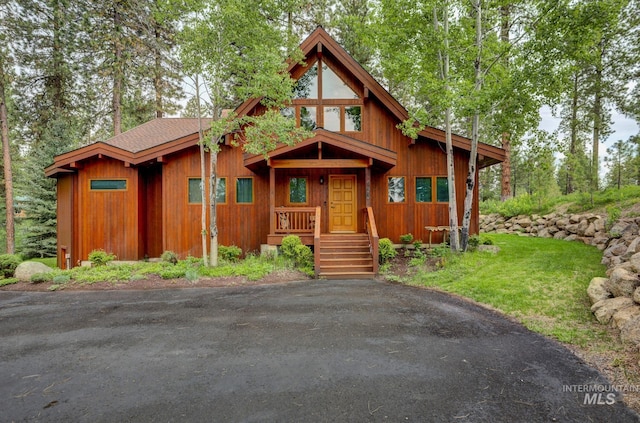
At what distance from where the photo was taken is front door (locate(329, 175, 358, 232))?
36.0 feet

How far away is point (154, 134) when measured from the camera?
41.5ft

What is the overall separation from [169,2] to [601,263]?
470 inches

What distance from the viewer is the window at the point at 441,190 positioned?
35.7 feet

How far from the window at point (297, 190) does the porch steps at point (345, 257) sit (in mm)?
2080

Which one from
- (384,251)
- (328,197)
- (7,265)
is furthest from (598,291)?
(7,265)

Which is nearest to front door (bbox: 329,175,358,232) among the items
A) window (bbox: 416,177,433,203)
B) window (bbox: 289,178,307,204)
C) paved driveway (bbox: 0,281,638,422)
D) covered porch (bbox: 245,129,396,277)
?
covered porch (bbox: 245,129,396,277)

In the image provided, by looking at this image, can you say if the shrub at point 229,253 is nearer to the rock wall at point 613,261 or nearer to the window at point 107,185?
the window at point 107,185

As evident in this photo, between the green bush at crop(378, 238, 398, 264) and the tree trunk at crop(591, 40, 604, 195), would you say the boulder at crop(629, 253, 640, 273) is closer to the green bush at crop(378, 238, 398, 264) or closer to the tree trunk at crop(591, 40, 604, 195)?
the green bush at crop(378, 238, 398, 264)

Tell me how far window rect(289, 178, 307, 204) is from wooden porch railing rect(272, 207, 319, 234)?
0.93 metres

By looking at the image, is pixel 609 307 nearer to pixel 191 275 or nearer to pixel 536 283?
pixel 536 283

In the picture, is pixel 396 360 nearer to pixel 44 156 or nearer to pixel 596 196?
pixel 596 196

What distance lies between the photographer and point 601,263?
20.6ft

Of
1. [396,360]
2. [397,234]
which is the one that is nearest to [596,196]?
[397,234]

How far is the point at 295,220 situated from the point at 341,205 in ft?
6.79
